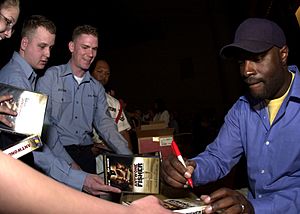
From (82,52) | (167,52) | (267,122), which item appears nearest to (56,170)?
(82,52)

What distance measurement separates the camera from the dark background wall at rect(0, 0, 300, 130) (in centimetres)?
780

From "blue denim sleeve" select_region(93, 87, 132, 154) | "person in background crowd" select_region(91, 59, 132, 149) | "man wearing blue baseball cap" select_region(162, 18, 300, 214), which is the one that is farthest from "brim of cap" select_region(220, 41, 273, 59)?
"person in background crowd" select_region(91, 59, 132, 149)

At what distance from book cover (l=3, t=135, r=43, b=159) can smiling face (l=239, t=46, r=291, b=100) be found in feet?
3.07

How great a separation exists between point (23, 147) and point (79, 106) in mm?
1267

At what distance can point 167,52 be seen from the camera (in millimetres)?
12977

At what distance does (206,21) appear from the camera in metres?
12.0

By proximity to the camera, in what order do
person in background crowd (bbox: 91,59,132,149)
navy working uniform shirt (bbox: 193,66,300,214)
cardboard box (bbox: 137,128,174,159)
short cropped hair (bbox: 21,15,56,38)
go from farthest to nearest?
person in background crowd (bbox: 91,59,132,149), cardboard box (bbox: 137,128,174,159), short cropped hair (bbox: 21,15,56,38), navy working uniform shirt (bbox: 193,66,300,214)

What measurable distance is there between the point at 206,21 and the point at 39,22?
10.3 meters

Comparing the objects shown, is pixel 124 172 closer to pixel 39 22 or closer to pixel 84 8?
pixel 39 22

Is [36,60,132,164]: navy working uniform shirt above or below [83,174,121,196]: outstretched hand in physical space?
above

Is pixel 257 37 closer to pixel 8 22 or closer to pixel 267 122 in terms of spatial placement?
pixel 267 122

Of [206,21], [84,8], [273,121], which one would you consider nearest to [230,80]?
[84,8]

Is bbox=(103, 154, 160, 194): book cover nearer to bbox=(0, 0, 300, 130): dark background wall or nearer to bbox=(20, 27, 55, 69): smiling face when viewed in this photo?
bbox=(20, 27, 55, 69): smiling face

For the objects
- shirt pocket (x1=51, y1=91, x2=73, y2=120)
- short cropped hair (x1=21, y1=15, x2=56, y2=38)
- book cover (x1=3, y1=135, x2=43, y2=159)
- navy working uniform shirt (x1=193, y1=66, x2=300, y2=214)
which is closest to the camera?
book cover (x1=3, y1=135, x2=43, y2=159)
